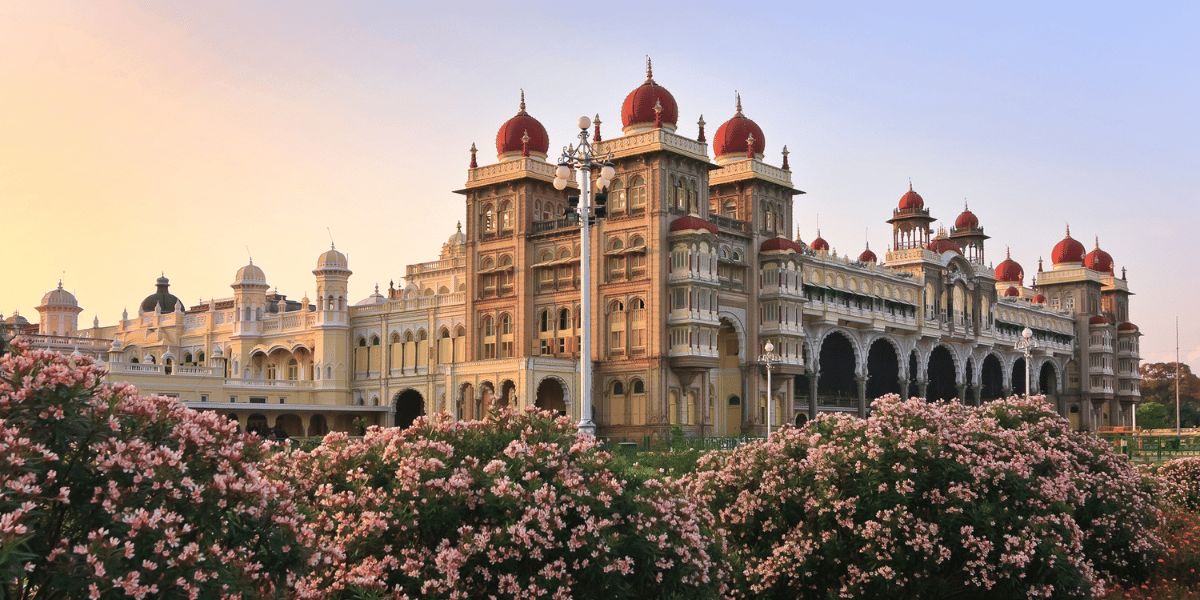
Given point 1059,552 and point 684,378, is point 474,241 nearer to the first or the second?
point 684,378

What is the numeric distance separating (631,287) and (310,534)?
50.8m

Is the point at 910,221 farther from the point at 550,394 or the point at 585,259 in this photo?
the point at 585,259

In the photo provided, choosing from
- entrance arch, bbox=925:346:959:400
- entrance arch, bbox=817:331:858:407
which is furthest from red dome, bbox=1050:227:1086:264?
entrance arch, bbox=817:331:858:407

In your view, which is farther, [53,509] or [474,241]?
[474,241]

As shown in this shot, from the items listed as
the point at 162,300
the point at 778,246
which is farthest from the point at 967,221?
the point at 162,300

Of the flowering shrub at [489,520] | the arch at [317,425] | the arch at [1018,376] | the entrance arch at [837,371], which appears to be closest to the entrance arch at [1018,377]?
the arch at [1018,376]

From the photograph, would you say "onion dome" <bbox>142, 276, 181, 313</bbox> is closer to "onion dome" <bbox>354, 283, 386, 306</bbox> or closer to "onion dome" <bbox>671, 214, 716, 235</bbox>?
"onion dome" <bbox>354, 283, 386, 306</bbox>

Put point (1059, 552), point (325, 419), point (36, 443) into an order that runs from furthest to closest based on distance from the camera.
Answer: point (325, 419), point (1059, 552), point (36, 443)

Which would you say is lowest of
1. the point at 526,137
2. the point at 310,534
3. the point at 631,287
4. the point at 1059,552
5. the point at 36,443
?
Answer: the point at 1059,552

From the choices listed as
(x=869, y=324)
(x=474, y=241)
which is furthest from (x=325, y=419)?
Result: (x=869, y=324)

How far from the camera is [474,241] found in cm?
6819

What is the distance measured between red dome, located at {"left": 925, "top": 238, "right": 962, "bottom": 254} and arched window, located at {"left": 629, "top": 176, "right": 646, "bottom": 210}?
32.7 meters

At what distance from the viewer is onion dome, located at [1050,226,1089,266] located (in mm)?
106125

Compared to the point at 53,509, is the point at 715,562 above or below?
below
